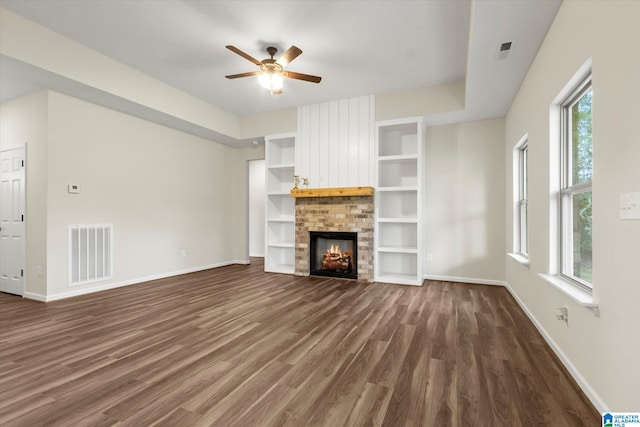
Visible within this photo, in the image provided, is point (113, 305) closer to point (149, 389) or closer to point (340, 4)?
point (149, 389)

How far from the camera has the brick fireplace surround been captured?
5.11 metres

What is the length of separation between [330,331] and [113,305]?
9.14 ft

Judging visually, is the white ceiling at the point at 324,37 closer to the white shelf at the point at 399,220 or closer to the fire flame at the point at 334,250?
the white shelf at the point at 399,220

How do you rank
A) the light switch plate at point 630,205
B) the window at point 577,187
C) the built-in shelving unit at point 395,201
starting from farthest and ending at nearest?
1. the built-in shelving unit at point 395,201
2. the window at point 577,187
3. the light switch plate at point 630,205

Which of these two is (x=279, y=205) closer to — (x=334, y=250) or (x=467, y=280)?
(x=334, y=250)

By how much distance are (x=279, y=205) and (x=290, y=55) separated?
11.3 ft

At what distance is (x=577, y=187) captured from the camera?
2.17 metres

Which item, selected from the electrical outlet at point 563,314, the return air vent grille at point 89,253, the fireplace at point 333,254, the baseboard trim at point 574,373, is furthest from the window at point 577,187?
the return air vent grille at point 89,253

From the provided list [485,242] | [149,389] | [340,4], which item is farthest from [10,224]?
[485,242]

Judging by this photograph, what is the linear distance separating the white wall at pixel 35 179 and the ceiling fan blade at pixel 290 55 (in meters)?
3.18

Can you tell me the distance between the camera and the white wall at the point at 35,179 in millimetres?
3924

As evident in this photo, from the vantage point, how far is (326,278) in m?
5.37

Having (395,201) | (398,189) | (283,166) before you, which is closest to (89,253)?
(283,166)

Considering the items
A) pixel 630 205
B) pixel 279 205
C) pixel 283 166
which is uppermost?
pixel 283 166
